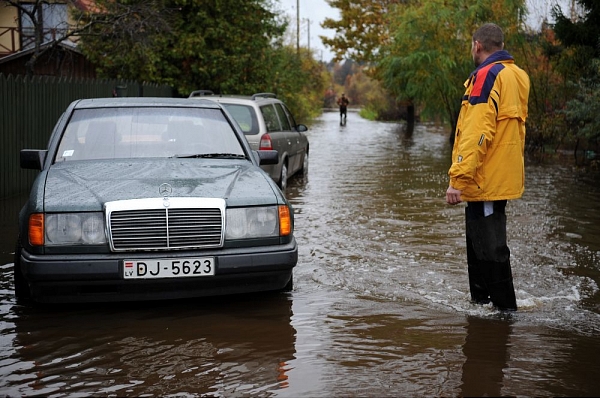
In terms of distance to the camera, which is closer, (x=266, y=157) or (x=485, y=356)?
(x=485, y=356)

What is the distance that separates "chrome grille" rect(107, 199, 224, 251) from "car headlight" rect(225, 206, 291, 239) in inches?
4.1

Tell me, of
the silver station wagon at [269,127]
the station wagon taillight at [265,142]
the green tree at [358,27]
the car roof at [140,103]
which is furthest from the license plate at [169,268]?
the green tree at [358,27]

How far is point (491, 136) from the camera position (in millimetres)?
5668

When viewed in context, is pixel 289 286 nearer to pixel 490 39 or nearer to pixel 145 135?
pixel 145 135

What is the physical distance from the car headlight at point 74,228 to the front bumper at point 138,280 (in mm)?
109

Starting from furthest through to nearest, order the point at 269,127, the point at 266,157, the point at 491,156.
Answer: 1. the point at 269,127
2. the point at 266,157
3. the point at 491,156

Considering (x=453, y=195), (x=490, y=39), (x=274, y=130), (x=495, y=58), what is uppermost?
(x=490, y=39)

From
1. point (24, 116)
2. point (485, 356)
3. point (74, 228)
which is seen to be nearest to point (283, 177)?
point (24, 116)

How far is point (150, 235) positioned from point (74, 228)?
49 centimetres

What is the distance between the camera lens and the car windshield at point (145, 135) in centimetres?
689

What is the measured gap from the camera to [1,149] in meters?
12.1

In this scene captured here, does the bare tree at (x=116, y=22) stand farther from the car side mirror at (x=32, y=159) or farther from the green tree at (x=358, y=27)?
the green tree at (x=358, y=27)

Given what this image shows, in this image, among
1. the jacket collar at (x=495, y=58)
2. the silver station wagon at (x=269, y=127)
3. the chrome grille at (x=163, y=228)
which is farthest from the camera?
the silver station wagon at (x=269, y=127)

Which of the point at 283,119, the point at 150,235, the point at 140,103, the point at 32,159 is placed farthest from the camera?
the point at 283,119
